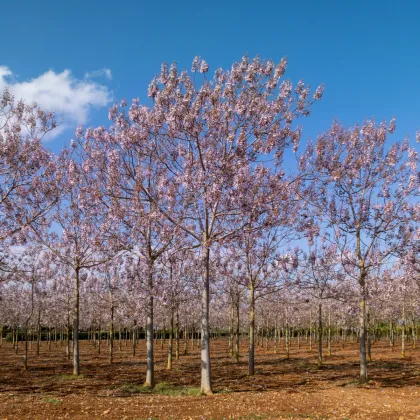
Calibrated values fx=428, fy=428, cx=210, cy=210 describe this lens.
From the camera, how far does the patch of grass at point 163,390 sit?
1555 cm

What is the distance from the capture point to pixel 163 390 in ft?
55.5

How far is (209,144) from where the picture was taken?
636 inches

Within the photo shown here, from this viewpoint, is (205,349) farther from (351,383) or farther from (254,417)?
(351,383)

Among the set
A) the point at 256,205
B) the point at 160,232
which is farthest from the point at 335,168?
the point at 160,232

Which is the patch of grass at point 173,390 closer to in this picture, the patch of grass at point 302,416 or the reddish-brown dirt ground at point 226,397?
the reddish-brown dirt ground at point 226,397

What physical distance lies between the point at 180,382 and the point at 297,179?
10.7 m

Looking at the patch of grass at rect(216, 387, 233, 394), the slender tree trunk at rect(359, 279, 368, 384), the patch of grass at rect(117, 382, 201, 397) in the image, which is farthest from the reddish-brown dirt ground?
the slender tree trunk at rect(359, 279, 368, 384)

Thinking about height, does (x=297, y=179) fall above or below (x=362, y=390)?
above

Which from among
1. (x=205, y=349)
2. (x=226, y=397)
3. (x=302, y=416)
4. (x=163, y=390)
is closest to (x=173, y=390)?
(x=163, y=390)

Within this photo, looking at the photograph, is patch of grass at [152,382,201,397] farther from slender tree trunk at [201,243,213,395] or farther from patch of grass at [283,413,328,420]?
patch of grass at [283,413,328,420]

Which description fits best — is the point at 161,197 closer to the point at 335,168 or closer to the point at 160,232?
the point at 160,232

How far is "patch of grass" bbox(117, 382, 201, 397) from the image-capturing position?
15555 mm

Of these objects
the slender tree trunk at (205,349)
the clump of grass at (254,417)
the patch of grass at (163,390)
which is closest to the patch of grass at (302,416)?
the clump of grass at (254,417)

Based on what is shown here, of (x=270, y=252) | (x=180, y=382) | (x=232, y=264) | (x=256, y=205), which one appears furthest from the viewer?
(x=232, y=264)
